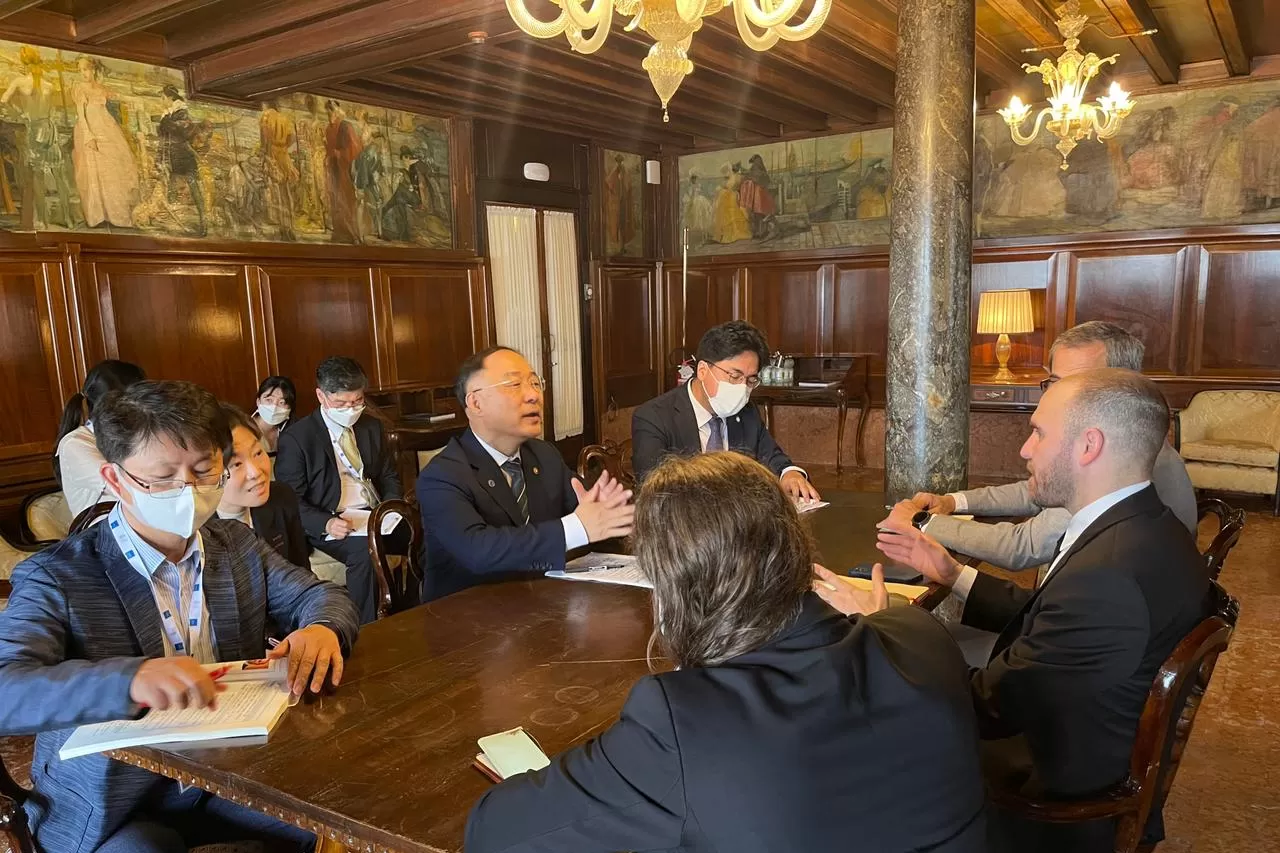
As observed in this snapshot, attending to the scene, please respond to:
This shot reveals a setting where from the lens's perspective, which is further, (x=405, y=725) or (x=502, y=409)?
(x=502, y=409)

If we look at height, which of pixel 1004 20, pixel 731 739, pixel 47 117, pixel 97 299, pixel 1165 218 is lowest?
pixel 731 739

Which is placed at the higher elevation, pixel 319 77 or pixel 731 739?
pixel 319 77

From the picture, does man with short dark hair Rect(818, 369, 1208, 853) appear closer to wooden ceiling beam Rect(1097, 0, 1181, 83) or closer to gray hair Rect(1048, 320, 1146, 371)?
gray hair Rect(1048, 320, 1146, 371)

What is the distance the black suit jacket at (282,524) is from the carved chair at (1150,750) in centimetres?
241

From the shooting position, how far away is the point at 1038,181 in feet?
26.0

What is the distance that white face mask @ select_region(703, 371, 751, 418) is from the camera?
3.74 m

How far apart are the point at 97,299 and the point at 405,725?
4.92 m

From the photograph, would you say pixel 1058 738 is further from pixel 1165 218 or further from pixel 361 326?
pixel 1165 218

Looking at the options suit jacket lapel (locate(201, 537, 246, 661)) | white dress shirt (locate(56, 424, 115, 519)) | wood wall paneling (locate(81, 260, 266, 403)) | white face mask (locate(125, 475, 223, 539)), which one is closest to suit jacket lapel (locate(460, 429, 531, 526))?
suit jacket lapel (locate(201, 537, 246, 661))

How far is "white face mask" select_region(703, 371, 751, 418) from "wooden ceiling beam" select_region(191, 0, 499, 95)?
248cm

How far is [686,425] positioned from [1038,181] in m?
5.85

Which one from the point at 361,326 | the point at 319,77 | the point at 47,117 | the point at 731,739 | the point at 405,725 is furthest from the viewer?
the point at 361,326

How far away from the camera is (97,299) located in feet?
17.5

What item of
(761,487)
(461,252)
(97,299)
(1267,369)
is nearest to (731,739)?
(761,487)
